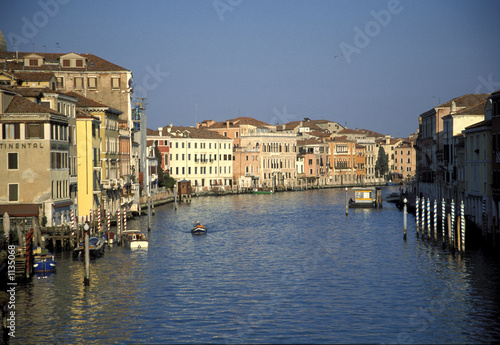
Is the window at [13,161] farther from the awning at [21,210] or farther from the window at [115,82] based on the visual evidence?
the window at [115,82]

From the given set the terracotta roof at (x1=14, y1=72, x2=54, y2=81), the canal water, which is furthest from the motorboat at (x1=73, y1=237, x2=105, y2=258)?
the terracotta roof at (x1=14, y1=72, x2=54, y2=81)

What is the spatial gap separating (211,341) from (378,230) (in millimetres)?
35484

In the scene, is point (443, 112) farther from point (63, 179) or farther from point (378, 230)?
point (63, 179)

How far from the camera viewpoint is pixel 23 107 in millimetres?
43969

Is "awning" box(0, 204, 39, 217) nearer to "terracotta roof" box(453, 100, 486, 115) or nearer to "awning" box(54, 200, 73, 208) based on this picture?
"awning" box(54, 200, 73, 208)

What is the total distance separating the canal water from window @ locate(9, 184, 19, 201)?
468 centimetres

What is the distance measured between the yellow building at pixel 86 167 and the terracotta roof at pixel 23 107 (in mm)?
8878

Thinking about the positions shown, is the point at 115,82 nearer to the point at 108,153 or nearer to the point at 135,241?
the point at 108,153

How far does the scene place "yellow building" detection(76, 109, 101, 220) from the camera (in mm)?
52750

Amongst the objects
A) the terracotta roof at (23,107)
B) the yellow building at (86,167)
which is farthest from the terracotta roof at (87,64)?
the terracotta roof at (23,107)

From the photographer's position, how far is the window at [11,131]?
143 feet

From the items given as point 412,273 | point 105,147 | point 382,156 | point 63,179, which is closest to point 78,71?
point 105,147

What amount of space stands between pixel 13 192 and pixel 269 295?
1866 centimetres

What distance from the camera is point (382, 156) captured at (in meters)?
170
